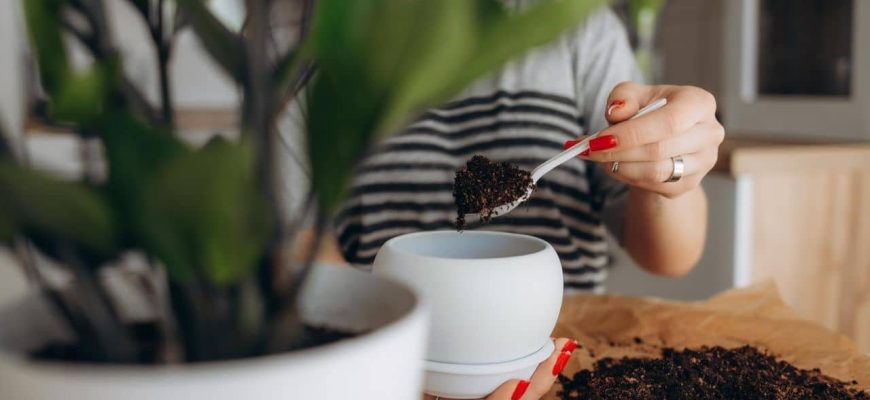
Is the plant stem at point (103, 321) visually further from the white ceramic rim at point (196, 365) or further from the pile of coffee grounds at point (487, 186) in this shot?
the pile of coffee grounds at point (487, 186)

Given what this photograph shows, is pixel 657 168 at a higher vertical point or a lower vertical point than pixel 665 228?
higher

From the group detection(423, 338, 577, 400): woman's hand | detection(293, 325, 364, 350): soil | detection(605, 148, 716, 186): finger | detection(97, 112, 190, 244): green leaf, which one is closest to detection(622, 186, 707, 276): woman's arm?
detection(605, 148, 716, 186): finger

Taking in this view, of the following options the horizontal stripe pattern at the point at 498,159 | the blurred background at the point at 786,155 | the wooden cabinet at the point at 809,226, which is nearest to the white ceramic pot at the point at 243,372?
the blurred background at the point at 786,155

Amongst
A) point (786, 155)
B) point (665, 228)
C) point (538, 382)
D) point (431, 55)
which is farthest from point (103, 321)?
point (786, 155)

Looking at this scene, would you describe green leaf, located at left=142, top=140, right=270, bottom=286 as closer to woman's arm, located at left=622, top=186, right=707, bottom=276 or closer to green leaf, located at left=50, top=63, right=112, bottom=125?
green leaf, located at left=50, top=63, right=112, bottom=125

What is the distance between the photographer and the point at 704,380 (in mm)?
425

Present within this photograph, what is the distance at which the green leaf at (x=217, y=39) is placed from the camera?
0.22 metres

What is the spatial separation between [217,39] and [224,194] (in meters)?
0.08

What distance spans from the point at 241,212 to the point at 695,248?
73cm

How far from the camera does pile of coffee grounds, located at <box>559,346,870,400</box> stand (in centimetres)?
41

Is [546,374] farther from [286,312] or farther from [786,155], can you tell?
[786,155]

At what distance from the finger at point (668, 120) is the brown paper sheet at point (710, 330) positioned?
6.0 inches

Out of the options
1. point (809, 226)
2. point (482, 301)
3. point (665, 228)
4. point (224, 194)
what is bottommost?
point (809, 226)

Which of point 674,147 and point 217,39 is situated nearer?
point 217,39
